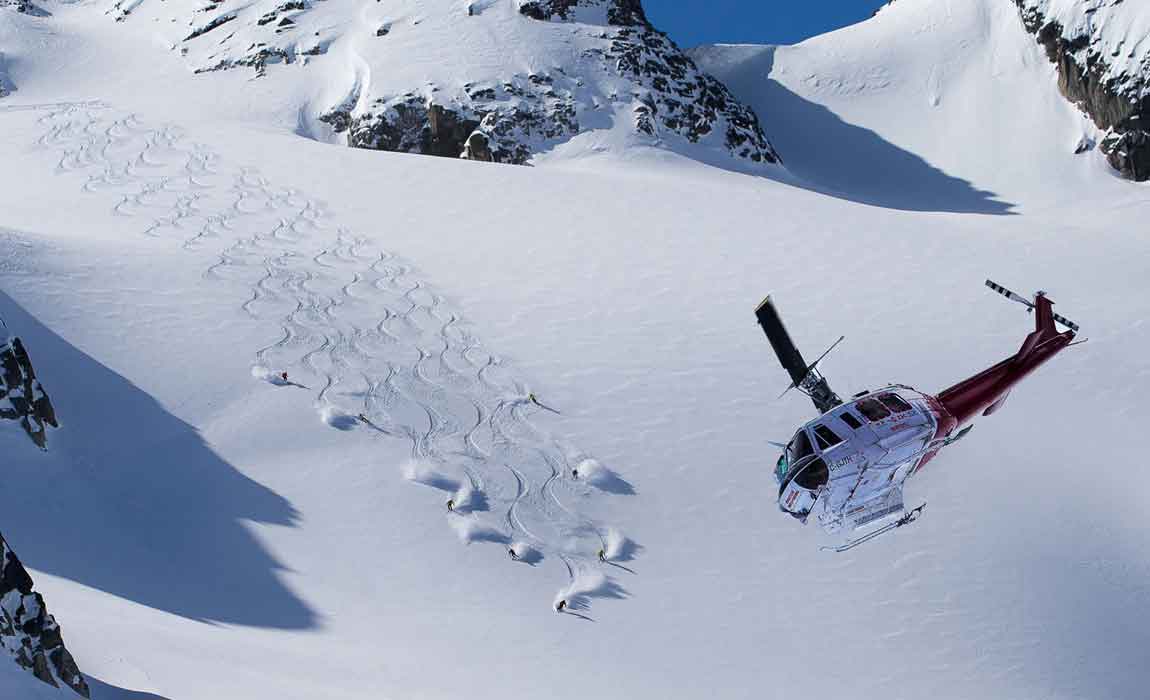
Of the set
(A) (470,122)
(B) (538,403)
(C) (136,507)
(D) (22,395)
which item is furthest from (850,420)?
(A) (470,122)

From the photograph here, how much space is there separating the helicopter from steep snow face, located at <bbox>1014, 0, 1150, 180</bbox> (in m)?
46.7

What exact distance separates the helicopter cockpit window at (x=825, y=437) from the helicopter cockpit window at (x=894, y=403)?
99 cm

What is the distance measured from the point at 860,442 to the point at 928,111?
55.3 meters

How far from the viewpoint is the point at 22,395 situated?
22.6m

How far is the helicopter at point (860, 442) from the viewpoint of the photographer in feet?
47.2

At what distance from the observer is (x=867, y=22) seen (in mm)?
72938

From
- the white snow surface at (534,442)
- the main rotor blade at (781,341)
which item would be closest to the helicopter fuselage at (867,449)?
the main rotor blade at (781,341)

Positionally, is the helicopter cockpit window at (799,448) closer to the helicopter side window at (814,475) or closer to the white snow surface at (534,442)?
the helicopter side window at (814,475)

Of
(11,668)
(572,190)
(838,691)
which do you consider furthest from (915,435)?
(572,190)

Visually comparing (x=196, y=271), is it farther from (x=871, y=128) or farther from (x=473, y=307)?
(x=871, y=128)

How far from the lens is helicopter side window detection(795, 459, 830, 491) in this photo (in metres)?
14.4

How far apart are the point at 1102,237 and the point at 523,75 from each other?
31420mm

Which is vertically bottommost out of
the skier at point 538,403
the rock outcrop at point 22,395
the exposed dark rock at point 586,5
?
the skier at point 538,403

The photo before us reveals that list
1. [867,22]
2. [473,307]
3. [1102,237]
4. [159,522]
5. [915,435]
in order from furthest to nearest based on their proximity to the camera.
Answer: [867,22]
[1102,237]
[473,307]
[159,522]
[915,435]
